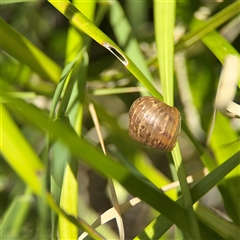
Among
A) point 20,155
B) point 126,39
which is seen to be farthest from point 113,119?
point 20,155

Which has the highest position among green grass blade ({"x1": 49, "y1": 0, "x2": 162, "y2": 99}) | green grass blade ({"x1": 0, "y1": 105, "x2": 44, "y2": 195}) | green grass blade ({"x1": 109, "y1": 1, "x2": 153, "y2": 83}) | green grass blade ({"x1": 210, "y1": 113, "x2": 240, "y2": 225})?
green grass blade ({"x1": 49, "y1": 0, "x2": 162, "y2": 99})

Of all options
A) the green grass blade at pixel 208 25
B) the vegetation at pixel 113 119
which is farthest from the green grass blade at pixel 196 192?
the green grass blade at pixel 208 25

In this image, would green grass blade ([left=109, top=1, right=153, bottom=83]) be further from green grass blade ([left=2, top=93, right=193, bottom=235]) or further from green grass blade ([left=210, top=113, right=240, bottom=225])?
green grass blade ([left=2, top=93, right=193, bottom=235])

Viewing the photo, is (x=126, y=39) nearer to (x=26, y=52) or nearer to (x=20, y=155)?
(x=26, y=52)

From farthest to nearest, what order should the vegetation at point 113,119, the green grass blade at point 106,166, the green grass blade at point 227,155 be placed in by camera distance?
the green grass blade at point 227,155 → the vegetation at point 113,119 → the green grass blade at point 106,166

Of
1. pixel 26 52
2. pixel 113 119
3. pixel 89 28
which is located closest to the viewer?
pixel 89 28

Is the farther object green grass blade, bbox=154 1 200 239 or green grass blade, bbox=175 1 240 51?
green grass blade, bbox=175 1 240 51

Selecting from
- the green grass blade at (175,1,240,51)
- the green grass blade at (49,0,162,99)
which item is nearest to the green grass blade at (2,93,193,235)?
the green grass blade at (49,0,162,99)

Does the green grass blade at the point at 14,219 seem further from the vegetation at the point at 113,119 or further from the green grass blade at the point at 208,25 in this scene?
the green grass blade at the point at 208,25
